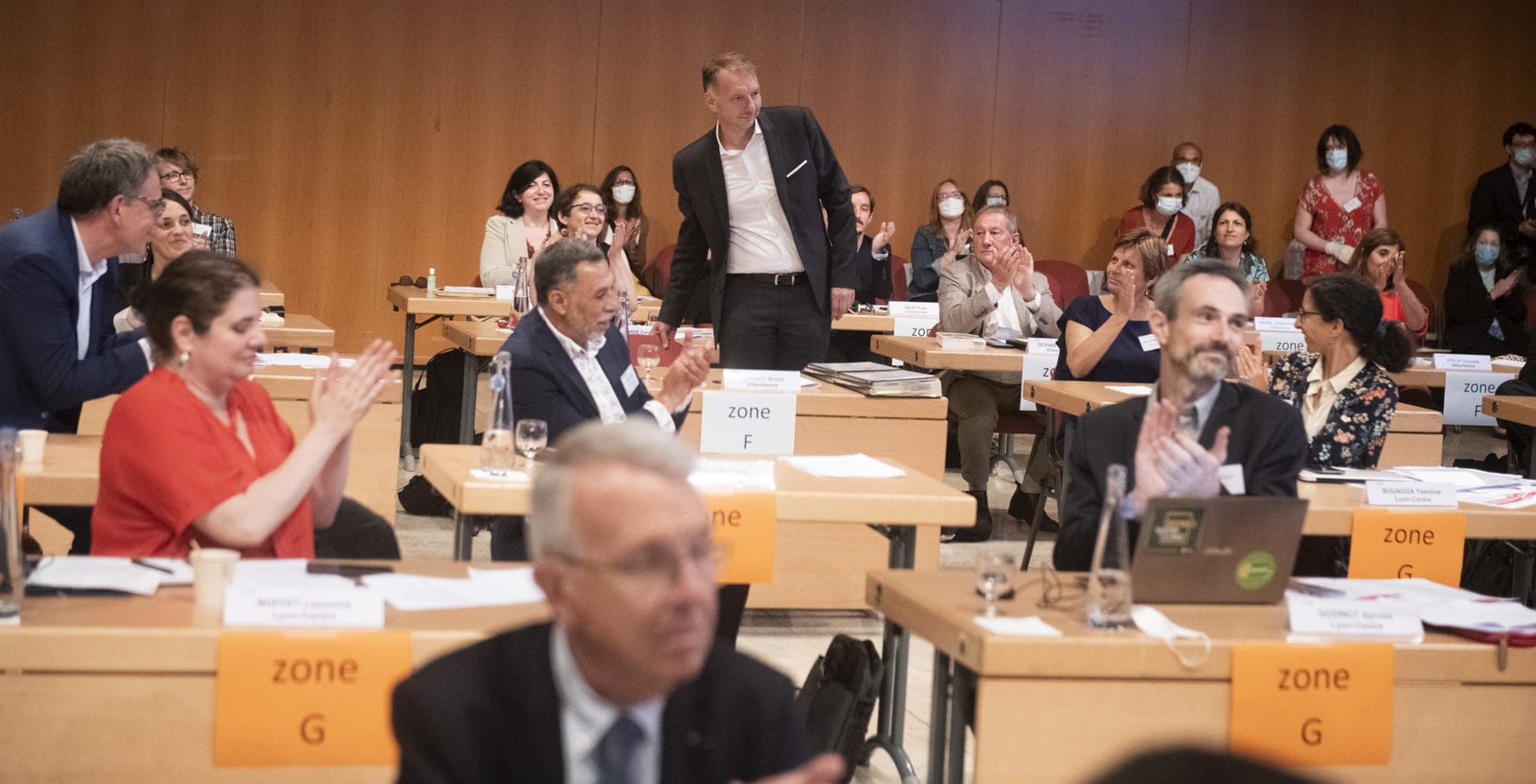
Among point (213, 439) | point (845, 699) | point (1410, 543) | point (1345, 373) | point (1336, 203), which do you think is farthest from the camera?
point (1336, 203)

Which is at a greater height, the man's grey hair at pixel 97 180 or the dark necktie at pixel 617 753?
the man's grey hair at pixel 97 180

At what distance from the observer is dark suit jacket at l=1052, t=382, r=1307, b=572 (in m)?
3.02

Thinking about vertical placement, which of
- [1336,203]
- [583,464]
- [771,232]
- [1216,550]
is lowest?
[1216,550]

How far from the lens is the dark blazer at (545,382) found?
148 inches

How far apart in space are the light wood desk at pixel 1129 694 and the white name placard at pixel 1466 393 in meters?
3.93

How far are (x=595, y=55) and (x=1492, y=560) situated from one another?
23.9ft

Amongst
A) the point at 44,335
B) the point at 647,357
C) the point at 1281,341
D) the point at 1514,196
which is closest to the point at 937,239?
the point at 1281,341

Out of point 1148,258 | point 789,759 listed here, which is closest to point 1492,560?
point 1148,258

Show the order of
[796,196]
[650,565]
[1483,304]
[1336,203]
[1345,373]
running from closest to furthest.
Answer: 1. [650,565]
2. [1345,373]
3. [796,196]
4. [1483,304]
5. [1336,203]

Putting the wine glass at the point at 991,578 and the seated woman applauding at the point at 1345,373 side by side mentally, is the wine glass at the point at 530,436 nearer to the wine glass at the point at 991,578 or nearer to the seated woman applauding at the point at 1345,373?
the wine glass at the point at 991,578

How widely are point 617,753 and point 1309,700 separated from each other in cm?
130

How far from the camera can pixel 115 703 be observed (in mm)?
2164

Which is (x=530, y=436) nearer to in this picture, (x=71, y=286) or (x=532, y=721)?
(x=71, y=286)

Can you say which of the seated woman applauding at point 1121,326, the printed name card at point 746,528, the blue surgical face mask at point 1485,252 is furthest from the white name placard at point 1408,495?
the blue surgical face mask at point 1485,252
